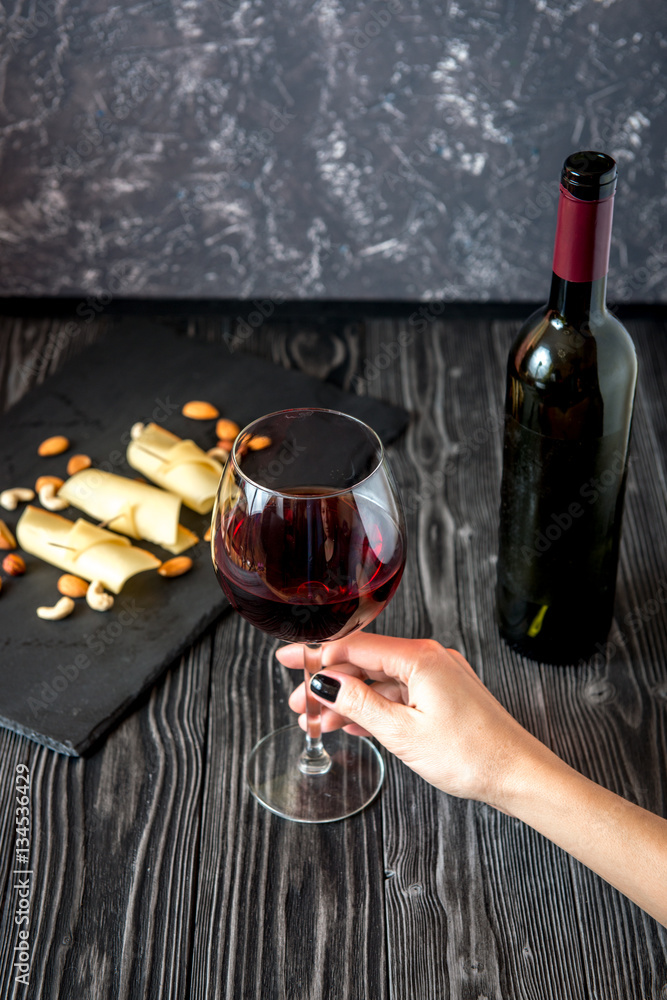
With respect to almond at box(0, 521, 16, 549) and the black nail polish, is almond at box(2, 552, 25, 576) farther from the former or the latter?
the black nail polish

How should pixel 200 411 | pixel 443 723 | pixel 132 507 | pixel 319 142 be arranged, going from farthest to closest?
pixel 319 142 → pixel 200 411 → pixel 132 507 → pixel 443 723

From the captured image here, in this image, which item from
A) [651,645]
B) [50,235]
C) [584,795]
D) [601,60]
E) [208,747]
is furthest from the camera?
[50,235]

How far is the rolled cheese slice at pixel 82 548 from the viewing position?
1181mm

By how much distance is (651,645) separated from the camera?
1137mm

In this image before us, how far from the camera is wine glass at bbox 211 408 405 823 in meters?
0.74

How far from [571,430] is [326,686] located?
13.9 inches

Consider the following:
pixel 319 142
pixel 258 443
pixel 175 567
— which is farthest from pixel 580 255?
pixel 319 142

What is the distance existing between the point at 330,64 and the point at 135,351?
0.59 metres

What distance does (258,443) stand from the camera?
810 mm

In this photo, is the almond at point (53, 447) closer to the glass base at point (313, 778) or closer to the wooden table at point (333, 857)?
the wooden table at point (333, 857)

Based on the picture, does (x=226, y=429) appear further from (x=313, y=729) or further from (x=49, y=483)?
(x=313, y=729)

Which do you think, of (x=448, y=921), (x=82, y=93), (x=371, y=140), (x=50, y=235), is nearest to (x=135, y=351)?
(x=50, y=235)

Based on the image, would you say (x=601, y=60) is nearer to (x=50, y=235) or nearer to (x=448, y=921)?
(x=50, y=235)

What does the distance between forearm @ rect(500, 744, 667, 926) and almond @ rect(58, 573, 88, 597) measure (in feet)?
2.05
